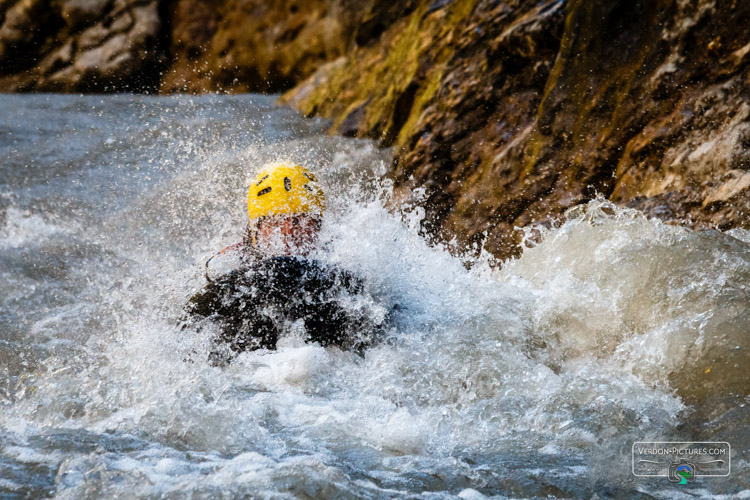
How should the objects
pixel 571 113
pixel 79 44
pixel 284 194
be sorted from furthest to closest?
1. pixel 79 44
2. pixel 571 113
3. pixel 284 194

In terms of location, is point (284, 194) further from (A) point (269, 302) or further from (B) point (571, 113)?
(B) point (571, 113)

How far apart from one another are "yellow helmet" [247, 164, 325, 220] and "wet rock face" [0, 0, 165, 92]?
1056 cm

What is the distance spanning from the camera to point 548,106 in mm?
5949

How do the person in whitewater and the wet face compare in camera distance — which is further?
the wet face

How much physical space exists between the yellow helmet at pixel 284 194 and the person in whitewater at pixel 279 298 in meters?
0.07

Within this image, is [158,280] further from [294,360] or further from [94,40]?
[94,40]

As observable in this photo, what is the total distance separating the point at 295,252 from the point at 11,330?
2.56 meters

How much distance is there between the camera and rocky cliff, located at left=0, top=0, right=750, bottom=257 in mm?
4746

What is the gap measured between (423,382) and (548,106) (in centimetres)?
329

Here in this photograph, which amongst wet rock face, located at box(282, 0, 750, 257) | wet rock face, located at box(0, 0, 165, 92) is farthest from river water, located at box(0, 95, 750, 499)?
wet rock face, located at box(0, 0, 165, 92)

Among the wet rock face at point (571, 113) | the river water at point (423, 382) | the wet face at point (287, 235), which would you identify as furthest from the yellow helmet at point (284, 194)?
the wet rock face at point (571, 113)

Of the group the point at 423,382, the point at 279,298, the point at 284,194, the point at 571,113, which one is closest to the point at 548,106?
the point at 571,113

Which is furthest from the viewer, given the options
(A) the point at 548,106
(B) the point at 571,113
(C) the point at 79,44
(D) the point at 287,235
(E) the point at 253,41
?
(C) the point at 79,44

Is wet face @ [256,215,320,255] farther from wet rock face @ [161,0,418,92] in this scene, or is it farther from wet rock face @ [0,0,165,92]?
wet rock face @ [0,0,165,92]
